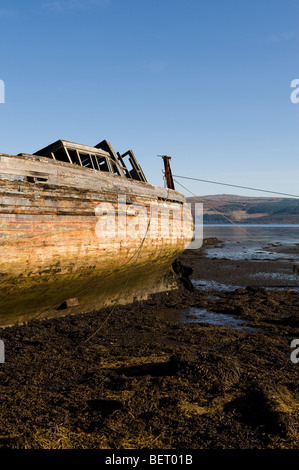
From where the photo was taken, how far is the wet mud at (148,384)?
12.0 feet

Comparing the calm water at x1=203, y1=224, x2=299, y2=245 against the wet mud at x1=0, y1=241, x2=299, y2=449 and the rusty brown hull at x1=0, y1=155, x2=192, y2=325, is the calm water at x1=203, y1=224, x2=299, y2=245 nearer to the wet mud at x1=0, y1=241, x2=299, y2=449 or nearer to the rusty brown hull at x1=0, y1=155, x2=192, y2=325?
the rusty brown hull at x1=0, y1=155, x2=192, y2=325

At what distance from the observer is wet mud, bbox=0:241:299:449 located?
3662 millimetres

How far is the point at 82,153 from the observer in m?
9.94

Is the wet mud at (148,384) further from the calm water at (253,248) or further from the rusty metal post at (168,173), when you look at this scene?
the calm water at (253,248)

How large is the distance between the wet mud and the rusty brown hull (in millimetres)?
812

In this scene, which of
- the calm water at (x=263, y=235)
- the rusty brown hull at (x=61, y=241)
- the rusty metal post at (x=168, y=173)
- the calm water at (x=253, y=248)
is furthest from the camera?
the calm water at (x=263, y=235)

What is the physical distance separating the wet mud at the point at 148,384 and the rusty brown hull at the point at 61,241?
0.81 metres

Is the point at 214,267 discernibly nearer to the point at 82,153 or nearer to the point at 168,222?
the point at 168,222

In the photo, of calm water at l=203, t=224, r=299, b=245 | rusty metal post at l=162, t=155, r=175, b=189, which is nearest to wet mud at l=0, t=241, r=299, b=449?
rusty metal post at l=162, t=155, r=175, b=189

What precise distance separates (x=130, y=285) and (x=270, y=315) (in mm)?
4526

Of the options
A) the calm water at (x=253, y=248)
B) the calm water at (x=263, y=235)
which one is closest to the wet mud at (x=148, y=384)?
the calm water at (x=253, y=248)
